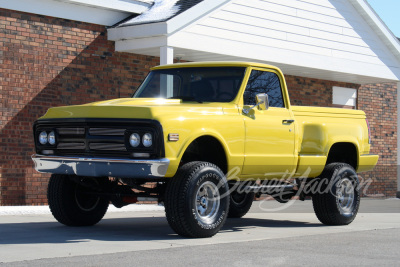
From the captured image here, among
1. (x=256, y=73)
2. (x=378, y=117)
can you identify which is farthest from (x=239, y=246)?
(x=378, y=117)

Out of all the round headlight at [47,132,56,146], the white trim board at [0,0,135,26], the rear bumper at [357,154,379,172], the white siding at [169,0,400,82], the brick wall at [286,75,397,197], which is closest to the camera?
the round headlight at [47,132,56,146]

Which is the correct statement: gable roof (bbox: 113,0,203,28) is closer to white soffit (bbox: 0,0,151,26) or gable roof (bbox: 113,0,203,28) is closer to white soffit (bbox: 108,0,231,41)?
white soffit (bbox: 108,0,231,41)

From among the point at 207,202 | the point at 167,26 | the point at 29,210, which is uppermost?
the point at 167,26

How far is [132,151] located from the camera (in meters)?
8.58

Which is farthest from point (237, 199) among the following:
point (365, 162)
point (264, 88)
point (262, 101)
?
point (262, 101)

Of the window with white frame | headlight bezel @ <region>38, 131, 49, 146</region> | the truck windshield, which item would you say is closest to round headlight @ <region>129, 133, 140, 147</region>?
headlight bezel @ <region>38, 131, 49, 146</region>

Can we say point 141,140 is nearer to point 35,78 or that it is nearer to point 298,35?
point 35,78

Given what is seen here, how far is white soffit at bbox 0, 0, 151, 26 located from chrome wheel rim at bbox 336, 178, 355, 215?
6.02 m

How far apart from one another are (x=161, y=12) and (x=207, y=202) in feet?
22.5

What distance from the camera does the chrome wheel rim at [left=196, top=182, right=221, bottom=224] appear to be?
8945mm

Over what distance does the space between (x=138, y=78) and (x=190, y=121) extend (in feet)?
22.7

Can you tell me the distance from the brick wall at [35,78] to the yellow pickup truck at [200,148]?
352cm

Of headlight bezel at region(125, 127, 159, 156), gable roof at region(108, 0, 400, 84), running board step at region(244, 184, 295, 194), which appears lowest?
running board step at region(244, 184, 295, 194)

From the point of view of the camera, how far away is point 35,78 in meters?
13.8
